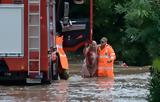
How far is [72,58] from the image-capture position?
38.1m

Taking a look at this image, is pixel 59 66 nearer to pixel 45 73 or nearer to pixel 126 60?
pixel 45 73

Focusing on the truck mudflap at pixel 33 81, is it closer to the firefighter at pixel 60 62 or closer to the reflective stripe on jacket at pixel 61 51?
the firefighter at pixel 60 62

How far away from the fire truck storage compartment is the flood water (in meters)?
1.06

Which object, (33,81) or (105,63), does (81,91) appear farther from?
(105,63)

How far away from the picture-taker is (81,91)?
52.1ft

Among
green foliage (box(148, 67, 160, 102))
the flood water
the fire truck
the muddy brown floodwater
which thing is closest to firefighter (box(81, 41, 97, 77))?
the muddy brown floodwater

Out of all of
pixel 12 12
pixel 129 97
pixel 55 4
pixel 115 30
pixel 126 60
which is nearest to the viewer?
pixel 129 97

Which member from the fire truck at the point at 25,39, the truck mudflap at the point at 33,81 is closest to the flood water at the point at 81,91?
the truck mudflap at the point at 33,81

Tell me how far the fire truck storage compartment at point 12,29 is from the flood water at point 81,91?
1.06 m

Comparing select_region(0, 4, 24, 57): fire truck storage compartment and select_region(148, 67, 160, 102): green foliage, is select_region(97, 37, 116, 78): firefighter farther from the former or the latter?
select_region(148, 67, 160, 102): green foliage

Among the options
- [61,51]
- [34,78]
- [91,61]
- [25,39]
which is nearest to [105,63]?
[91,61]

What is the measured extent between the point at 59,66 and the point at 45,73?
2676 millimetres

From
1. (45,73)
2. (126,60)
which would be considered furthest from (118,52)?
(45,73)

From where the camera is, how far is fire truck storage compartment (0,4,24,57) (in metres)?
16.8
